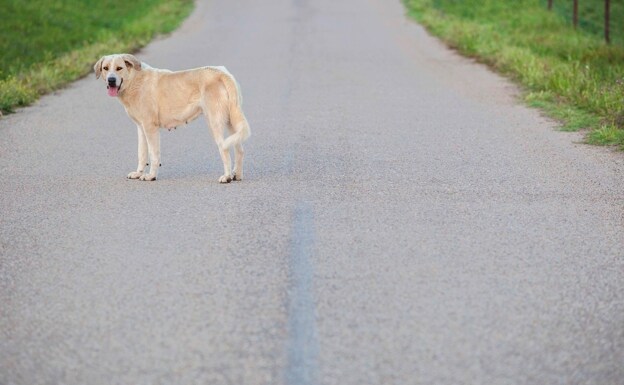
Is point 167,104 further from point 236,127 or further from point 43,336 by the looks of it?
point 43,336

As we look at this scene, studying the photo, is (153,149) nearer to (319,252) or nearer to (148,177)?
(148,177)

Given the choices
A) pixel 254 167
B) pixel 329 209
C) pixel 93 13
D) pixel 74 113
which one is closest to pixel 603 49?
pixel 74 113

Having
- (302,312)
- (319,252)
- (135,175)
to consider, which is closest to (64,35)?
(135,175)

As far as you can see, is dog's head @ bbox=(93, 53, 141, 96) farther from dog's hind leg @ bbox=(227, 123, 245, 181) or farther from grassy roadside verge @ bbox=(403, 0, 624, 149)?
grassy roadside verge @ bbox=(403, 0, 624, 149)

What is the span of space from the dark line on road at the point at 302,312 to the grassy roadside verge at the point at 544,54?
454cm

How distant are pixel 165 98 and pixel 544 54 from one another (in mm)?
10738

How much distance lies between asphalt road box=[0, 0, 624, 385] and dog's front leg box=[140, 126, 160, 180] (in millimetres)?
112

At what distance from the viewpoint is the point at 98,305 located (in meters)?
5.38

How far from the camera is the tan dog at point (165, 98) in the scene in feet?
27.6

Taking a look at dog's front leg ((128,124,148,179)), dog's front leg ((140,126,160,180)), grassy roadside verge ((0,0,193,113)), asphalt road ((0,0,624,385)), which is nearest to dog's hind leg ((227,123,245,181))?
asphalt road ((0,0,624,385))

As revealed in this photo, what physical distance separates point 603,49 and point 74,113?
936 centimetres

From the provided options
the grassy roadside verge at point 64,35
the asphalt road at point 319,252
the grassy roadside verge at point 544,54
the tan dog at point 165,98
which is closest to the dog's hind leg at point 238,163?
the tan dog at point 165,98

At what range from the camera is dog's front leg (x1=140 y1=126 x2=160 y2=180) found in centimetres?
862

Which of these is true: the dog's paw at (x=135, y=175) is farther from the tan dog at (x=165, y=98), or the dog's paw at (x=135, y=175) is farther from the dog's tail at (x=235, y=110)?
the dog's tail at (x=235, y=110)
